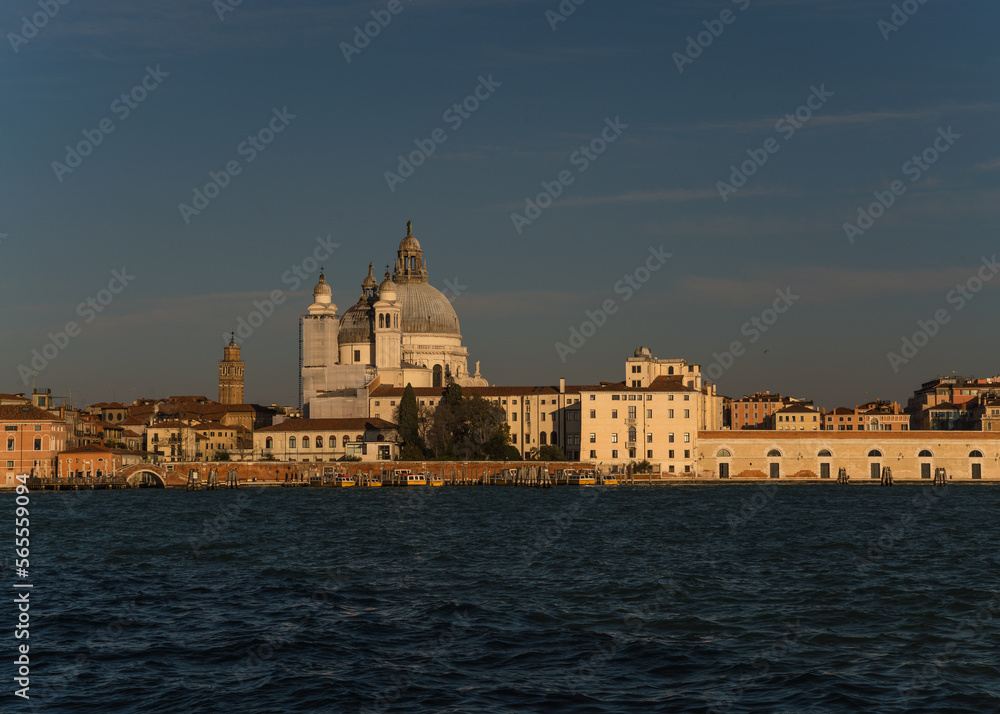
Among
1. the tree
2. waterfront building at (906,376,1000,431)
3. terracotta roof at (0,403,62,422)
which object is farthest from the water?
waterfront building at (906,376,1000,431)

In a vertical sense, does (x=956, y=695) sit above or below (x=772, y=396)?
below

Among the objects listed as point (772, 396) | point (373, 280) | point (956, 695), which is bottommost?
point (956, 695)

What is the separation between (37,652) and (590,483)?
6293cm

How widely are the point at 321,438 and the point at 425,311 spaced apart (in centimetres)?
1861

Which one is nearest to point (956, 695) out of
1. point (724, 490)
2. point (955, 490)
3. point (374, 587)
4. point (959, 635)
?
point (959, 635)

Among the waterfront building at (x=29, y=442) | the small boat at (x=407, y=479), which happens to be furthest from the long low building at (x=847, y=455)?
the waterfront building at (x=29, y=442)

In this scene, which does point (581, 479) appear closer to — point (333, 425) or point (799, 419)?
point (333, 425)

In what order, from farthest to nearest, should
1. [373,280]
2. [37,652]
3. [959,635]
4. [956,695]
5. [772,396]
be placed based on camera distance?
[772,396]
[373,280]
[959,635]
[37,652]
[956,695]

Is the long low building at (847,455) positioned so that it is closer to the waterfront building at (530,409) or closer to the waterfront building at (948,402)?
the waterfront building at (530,409)

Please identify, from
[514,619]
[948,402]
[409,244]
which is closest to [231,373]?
[409,244]

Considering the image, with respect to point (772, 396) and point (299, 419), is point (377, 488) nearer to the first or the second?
point (299, 419)

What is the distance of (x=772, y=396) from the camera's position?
132m

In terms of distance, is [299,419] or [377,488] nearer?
[377,488]

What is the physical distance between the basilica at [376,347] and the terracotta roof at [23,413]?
23991mm
